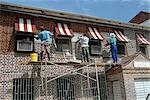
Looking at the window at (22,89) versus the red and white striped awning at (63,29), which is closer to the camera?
the window at (22,89)

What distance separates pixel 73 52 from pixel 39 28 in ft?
7.55

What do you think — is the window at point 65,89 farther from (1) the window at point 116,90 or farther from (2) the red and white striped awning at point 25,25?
(2) the red and white striped awning at point 25,25

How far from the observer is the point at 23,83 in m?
11.5

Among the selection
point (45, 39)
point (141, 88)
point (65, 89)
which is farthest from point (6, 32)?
point (141, 88)

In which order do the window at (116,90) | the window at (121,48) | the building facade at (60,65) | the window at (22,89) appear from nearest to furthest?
the window at (22,89) → the building facade at (60,65) → the window at (116,90) → the window at (121,48)

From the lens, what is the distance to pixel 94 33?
13.8 meters

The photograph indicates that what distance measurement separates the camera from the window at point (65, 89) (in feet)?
39.7

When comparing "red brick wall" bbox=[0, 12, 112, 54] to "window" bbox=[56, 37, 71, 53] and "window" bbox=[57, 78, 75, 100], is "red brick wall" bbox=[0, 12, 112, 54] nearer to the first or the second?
"window" bbox=[56, 37, 71, 53]

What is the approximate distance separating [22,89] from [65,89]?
2.23 metres

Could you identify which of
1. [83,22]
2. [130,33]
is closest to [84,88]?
[83,22]

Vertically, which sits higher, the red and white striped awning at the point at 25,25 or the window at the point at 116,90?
the red and white striped awning at the point at 25,25

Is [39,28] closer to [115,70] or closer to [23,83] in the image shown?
[23,83]

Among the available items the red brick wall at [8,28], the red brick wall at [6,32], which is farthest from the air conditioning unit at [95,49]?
the red brick wall at [6,32]

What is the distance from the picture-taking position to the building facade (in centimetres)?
1141
